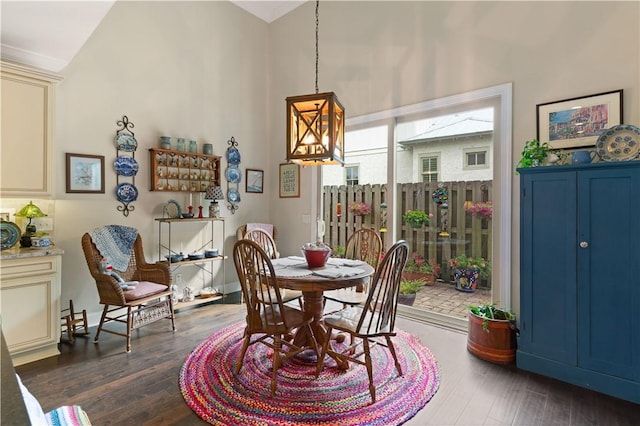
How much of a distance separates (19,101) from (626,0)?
192 inches

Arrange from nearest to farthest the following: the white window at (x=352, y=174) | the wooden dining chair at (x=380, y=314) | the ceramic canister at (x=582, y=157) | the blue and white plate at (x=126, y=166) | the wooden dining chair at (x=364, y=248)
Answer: the wooden dining chair at (x=380, y=314), the ceramic canister at (x=582, y=157), the wooden dining chair at (x=364, y=248), the blue and white plate at (x=126, y=166), the white window at (x=352, y=174)

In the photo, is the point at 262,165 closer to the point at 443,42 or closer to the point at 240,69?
the point at 240,69

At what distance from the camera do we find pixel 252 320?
2211mm

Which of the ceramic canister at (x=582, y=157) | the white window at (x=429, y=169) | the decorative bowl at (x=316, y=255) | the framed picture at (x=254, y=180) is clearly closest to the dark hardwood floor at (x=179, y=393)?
the decorative bowl at (x=316, y=255)

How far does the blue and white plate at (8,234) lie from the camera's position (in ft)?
8.42

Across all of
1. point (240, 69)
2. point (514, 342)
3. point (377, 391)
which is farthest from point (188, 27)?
point (514, 342)

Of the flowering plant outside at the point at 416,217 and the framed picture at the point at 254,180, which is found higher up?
the framed picture at the point at 254,180

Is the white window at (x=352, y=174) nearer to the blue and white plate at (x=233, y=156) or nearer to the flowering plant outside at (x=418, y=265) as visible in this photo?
the flowering plant outside at (x=418, y=265)

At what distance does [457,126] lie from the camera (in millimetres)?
3434

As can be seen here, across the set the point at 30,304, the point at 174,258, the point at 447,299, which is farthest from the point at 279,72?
the point at 30,304

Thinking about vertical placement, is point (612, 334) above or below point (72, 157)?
below

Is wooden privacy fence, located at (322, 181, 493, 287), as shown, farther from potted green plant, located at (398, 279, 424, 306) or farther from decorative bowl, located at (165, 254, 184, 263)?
decorative bowl, located at (165, 254, 184, 263)

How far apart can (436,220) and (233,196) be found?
109 inches

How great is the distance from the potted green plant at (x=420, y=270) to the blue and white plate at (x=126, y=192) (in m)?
3.20
